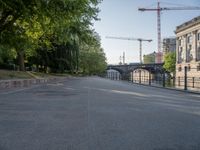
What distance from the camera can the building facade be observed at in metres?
91.9

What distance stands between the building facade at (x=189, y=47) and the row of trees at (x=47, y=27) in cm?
3382

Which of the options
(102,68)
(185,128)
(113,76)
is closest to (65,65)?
(113,76)

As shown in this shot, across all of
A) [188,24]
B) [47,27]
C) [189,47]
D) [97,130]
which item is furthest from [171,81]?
[188,24]

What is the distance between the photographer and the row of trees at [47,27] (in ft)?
84.7

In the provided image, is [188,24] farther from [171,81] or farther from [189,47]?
[171,81]

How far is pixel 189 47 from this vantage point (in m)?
98.2

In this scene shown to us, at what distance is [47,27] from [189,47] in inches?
2785

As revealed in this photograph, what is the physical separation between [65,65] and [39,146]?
5817 cm

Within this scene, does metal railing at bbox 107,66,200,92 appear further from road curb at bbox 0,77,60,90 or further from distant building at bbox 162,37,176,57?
distant building at bbox 162,37,176,57

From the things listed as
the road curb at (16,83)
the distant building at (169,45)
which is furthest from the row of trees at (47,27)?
the distant building at (169,45)

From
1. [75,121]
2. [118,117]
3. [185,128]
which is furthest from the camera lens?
[118,117]

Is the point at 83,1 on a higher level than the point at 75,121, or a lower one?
higher

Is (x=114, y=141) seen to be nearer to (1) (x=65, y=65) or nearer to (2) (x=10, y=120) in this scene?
(2) (x=10, y=120)

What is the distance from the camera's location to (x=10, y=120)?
995cm
